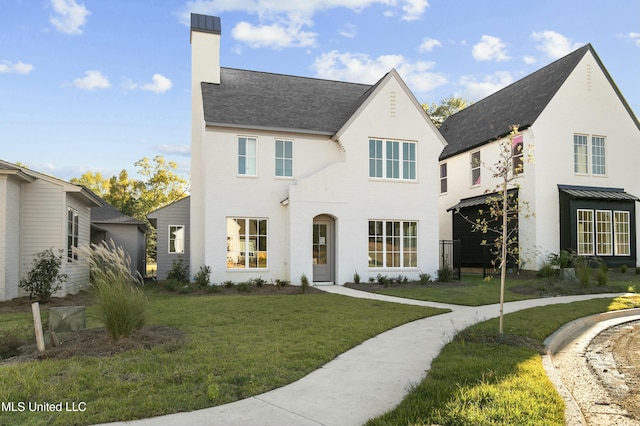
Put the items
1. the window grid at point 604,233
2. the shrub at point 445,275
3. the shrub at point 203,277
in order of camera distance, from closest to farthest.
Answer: the shrub at point 203,277 → the shrub at point 445,275 → the window grid at point 604,233

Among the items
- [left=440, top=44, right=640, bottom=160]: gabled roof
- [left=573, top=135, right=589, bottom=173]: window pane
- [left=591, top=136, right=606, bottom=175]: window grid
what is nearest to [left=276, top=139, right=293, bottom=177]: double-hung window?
[left=440, top=44, right=640, bottom=160]: gabled roof

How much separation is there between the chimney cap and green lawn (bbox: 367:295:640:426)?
→ 17.5 m

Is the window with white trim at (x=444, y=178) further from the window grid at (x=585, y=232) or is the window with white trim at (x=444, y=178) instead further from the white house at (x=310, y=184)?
the white house at (x=310, y=184)

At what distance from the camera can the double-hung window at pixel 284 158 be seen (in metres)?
18.3

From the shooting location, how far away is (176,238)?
21.7 meters

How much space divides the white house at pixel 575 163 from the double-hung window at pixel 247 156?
10313 millimetres

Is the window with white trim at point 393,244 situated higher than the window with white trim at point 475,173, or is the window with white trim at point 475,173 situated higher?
the window with white trim at point 475,173

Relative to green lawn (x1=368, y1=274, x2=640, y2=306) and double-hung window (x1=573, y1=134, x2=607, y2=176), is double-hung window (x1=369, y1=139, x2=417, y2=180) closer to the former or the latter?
green lawn (x1=368, y1=274, x2=640, y2=306)

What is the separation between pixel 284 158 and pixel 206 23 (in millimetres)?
7595

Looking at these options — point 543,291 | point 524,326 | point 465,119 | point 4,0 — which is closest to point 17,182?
point 4,0

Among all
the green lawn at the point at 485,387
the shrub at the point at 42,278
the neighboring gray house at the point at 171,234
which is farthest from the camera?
the neighboring gray house at the point at 171,234

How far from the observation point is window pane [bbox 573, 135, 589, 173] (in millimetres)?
21469

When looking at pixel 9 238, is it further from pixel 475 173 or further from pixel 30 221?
pixel 475 173

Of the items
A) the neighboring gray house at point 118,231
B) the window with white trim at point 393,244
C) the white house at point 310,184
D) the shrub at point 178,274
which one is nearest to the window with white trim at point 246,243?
the white house at point 310,184
